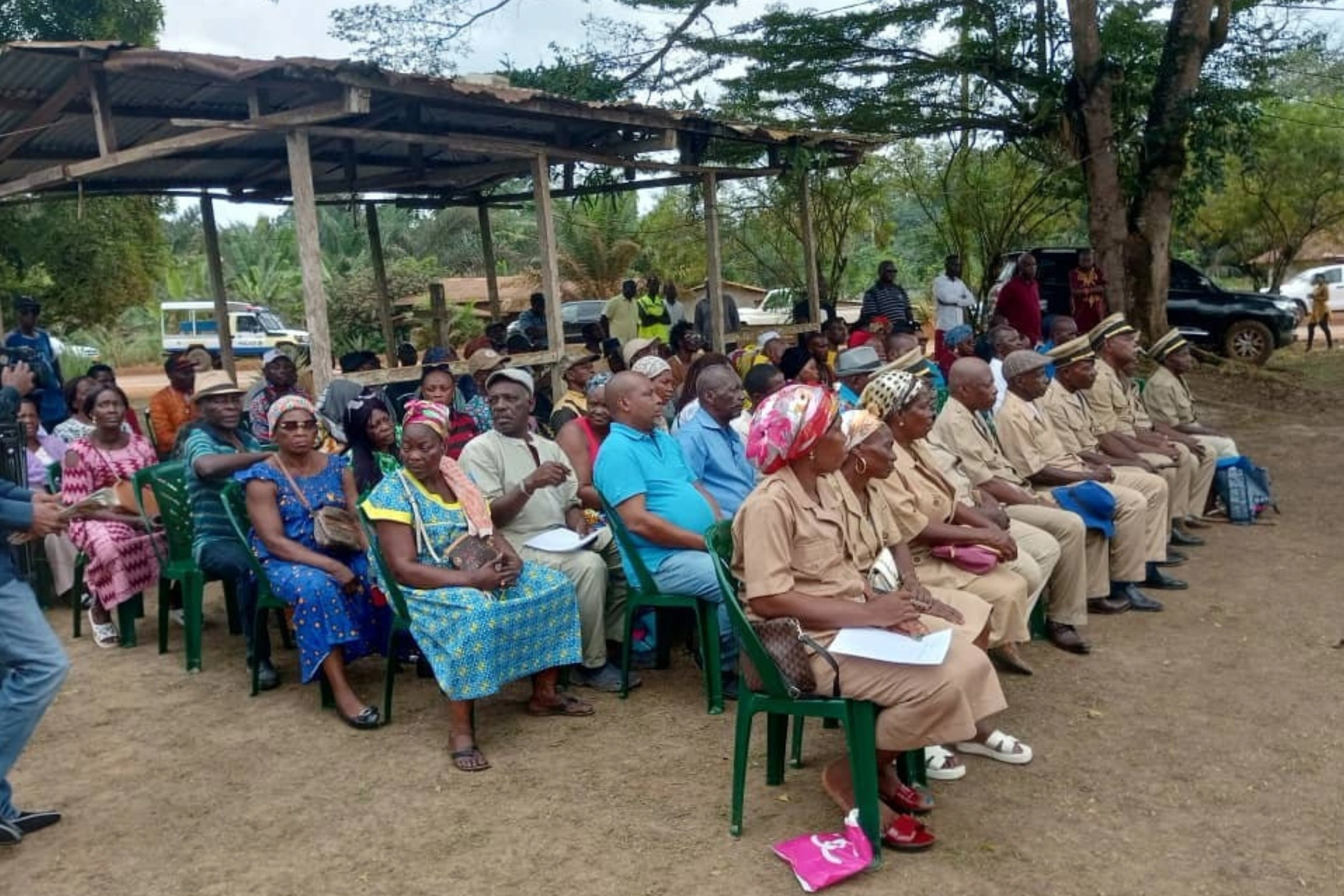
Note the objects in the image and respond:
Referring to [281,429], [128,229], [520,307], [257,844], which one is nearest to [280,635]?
[281,429]

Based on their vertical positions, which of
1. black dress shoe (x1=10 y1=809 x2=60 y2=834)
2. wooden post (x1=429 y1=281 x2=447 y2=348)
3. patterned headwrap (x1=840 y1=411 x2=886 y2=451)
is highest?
wooden post (x1=429 y1=281 x2=447 y2=348)

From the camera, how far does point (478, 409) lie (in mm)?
6766

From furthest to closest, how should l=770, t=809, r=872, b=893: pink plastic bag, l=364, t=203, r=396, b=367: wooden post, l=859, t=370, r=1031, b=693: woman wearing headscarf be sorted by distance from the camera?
l=364, t=203, r=396, b=367: wooden post
l=859, t=370, r=1031, b=693: woman wearing headscarf
l=770, t=809, r=872, b=893: pink plastic bag

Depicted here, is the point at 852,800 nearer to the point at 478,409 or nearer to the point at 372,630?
the point at 372,630

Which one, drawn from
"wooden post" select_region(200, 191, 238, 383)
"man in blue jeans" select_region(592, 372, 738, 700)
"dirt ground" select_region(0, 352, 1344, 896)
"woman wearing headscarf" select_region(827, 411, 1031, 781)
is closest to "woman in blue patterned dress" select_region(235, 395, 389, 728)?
"dirt ground" select_region(0, 352, 1344, 896)

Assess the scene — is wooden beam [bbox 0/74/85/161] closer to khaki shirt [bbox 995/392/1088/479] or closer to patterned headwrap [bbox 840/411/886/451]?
patterned headwrap [bbox 840/411/886/451]

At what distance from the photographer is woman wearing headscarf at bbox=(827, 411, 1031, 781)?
3467 millimetres

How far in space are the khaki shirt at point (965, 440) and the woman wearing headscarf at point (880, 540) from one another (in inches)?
59.0

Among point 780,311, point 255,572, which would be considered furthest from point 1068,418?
point 780,311

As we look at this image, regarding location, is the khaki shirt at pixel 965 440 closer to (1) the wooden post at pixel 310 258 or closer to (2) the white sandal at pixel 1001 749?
(2) the white sandal at pixel 1001 749

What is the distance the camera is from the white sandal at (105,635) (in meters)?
5.41

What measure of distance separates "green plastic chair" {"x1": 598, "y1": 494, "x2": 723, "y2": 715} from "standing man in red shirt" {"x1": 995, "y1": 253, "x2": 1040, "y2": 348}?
829cm

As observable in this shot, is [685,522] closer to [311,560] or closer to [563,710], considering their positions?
[563,710]

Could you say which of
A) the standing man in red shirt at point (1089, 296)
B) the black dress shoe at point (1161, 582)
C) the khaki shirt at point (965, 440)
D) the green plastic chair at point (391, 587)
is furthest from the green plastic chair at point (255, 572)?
the standing man in red shirt at point (1089, 296)
